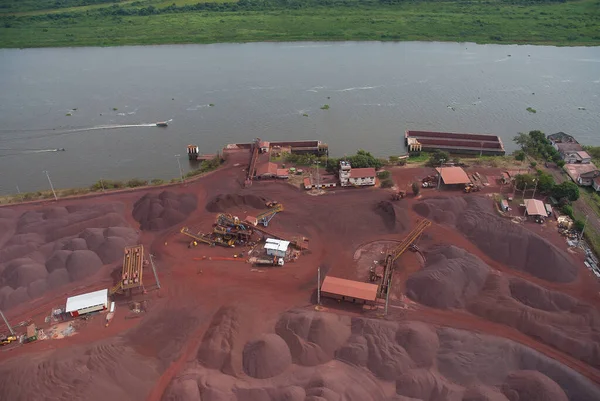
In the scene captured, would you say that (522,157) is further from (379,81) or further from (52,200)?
(52,200)

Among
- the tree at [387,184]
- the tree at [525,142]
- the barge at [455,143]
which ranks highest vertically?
the tree at [525,142]

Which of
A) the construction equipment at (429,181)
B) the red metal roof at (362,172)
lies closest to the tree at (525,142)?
the construction equipment at (429,181)

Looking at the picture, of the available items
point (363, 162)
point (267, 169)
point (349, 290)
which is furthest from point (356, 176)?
point (349, 290)

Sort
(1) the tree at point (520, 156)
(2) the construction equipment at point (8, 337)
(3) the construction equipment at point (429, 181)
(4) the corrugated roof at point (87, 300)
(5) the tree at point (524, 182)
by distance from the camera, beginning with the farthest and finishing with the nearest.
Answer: (1) the tree at point (520, 156) < (3) the construction equipment at point (429, 181) < (5) the tree at point (524, 182) < (4) the corrugated roof at point (87, 300) < (2) the construction equipment at point (8, 337)

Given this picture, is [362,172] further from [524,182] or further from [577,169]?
[577,169]

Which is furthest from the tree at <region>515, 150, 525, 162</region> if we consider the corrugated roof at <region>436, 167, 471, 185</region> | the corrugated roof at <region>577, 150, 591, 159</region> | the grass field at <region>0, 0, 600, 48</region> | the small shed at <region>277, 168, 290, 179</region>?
the grass field at <region>0, 0, 600, 48</region>

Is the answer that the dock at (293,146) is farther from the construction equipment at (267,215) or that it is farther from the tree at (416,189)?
the tree at (416,189)
